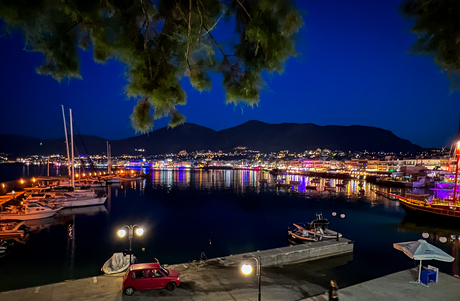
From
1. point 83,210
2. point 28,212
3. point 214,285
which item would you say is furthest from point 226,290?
point 83,210

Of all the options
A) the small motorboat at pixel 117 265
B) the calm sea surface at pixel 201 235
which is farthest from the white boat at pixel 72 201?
the small motorboat at pixel 117 265

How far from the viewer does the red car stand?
325 inches

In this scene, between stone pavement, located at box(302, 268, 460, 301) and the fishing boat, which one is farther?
the fishing boat

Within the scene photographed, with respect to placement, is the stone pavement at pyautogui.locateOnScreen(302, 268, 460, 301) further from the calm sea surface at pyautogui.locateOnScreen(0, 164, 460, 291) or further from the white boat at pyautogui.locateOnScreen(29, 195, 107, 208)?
the white boat at pyautogui.locateOnScreen(29, 195, 107, 208)

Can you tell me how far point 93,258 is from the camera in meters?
16.9

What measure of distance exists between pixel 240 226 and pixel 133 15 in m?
26.2

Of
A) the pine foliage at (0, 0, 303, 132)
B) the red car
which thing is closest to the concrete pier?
the red car

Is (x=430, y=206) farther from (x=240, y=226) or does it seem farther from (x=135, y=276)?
(x=135, y=276)

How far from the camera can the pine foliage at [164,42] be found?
2197 millimetres

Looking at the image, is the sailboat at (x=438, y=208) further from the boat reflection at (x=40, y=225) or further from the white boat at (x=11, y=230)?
the white boat at (x=11, y=230)

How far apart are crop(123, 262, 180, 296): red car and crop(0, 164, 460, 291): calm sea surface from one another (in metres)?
7.16

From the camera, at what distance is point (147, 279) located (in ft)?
27.7

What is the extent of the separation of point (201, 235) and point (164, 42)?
22.4m

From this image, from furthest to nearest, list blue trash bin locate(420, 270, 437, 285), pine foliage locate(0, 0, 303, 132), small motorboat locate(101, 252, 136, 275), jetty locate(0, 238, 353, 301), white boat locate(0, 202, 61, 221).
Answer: white boat locate(0, 202, 61, 221) < small motorboat locate(101, 252, 136, 275) < blue trash bin locate(420, 270, 437, 285) < jetty locate(0, 238, 353, 301) < pine foliage locate(0, 0, 303, 132)
